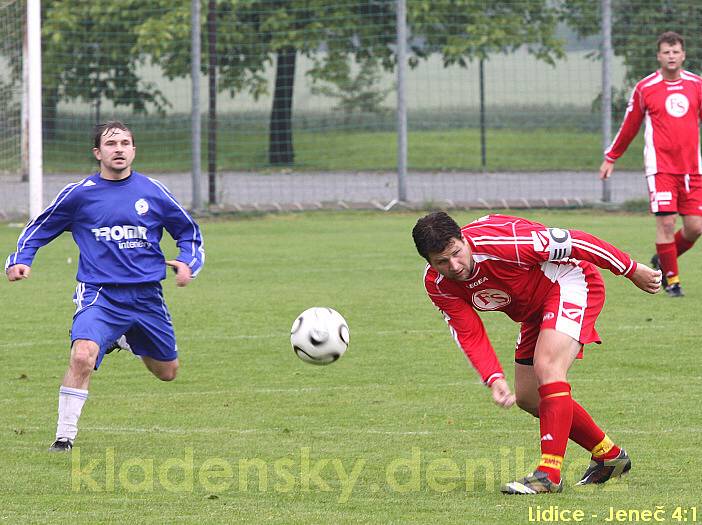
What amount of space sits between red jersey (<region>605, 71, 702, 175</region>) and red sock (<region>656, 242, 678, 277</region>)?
0.66 meters

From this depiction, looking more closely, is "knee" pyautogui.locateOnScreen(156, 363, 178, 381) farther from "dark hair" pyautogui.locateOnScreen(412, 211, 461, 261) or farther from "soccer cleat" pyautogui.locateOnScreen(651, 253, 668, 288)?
"soccer cleat" pyautogui.locateOnScreen(651, 253, 668, 288)

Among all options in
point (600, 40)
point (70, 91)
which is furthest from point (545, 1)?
point (70, 91)

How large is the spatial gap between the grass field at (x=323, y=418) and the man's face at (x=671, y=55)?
6.77 feet

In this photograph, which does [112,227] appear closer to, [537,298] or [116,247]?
[116,247]

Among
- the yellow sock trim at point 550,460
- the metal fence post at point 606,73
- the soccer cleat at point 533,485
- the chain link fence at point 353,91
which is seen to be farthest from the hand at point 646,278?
the chain link fence at point 353,91

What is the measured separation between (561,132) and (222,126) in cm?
560

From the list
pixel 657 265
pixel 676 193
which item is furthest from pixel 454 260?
pixel 657 265

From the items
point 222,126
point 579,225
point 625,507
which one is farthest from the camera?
point 222,126

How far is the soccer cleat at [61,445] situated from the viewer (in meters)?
6.68

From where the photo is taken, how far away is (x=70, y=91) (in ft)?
69.2

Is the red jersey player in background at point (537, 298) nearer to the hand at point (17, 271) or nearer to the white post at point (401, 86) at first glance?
the hand at point (17, 271)

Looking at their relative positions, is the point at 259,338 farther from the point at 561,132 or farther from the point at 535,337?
the point at 561,132

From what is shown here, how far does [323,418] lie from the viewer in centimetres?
745

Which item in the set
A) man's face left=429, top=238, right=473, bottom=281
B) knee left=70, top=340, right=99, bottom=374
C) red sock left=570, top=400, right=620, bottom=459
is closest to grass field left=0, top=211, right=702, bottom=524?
red sock left=570, top=400, right=620, bottom=459
